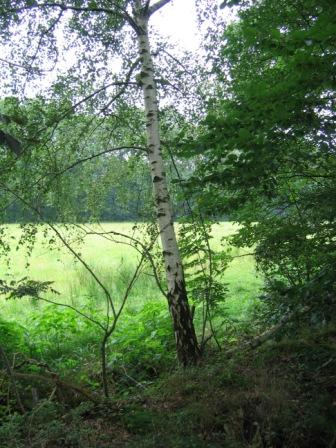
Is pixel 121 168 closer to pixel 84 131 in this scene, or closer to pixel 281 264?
pixel 84 131

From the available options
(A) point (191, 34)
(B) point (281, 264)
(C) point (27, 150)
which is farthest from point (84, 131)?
(B) point (281, 264)

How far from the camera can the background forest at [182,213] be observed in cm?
356

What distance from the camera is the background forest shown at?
11.7ft

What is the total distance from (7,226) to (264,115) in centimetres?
497

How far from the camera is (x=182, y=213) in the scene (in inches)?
271

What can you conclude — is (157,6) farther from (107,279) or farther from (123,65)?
(107,279)

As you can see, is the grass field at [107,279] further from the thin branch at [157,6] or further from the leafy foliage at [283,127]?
the leafy foliage at [283,127]

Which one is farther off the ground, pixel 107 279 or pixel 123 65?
pixel 123 65

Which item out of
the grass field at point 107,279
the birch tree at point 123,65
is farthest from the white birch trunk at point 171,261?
the grass field at point 107,279

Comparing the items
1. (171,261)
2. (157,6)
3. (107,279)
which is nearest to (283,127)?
(171,261)

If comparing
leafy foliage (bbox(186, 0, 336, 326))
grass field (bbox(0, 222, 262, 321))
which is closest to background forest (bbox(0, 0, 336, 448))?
leafy foliage (bbox(186, 0, 336, 326))

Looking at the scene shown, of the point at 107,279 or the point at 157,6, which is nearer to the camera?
the point at 157,6

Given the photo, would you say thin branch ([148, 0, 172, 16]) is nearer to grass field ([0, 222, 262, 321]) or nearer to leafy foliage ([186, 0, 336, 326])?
leafy foliage ([186, 0, 336, 326])

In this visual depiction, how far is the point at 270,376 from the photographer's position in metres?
4.49
